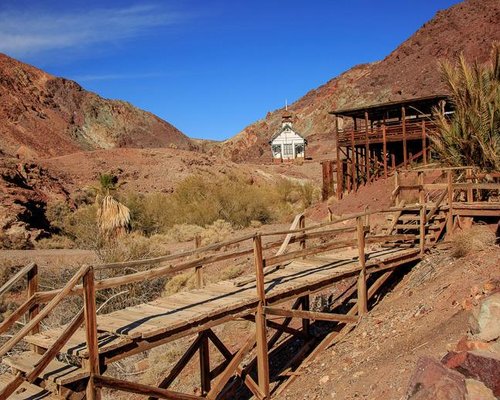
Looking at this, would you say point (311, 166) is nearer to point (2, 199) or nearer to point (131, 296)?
point (2, 199)

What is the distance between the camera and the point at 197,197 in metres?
31.9

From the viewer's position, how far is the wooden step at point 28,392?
594 cm

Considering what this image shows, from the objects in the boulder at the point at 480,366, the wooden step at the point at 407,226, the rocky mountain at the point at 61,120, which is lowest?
the boulder at the point at 480,366

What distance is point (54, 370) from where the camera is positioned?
20.5 ft

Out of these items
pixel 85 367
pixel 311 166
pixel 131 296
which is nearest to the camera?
pixel 85 367

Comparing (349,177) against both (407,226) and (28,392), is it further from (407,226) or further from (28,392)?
(28,392)

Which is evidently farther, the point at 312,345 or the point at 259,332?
the point at 312,345

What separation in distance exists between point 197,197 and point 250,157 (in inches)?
1886

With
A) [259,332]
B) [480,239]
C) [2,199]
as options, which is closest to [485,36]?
[2,199]

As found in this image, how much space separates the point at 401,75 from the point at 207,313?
227 ft

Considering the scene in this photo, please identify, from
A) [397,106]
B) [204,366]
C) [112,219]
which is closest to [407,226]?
[204,366]

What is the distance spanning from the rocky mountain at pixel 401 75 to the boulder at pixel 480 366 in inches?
2283

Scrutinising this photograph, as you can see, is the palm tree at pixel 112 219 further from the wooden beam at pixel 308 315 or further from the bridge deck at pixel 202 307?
the wooden beam at pixel 308 315

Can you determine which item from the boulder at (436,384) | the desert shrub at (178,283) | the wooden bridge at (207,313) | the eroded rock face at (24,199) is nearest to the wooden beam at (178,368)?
the wooden bridge at (207,313)
